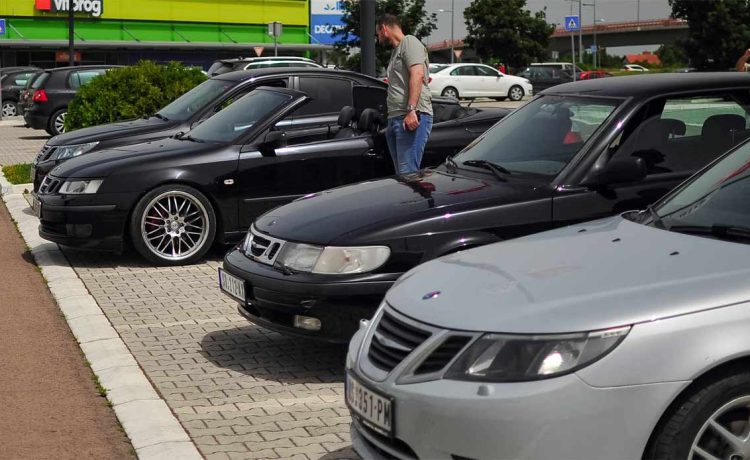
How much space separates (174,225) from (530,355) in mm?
6211

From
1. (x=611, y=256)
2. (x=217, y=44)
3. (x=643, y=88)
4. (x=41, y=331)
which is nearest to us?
(x=611, y=256)

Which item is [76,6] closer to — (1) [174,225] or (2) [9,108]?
(2) [9,108]

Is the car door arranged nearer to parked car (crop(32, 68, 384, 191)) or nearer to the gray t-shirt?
the gray t-shirt

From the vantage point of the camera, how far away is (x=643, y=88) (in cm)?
682

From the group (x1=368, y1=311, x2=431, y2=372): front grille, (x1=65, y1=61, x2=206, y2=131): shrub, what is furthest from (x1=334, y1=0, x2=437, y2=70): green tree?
(x1=368, y1=311, x2=431, y2=372): front grille

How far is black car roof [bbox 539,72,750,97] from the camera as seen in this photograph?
6.82 m

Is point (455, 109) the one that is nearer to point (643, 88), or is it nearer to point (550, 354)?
point (643, 88)

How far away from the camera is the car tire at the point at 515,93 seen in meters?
44.1

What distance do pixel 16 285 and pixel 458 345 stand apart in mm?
6239

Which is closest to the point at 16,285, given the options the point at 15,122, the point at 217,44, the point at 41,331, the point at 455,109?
the point at 41,331

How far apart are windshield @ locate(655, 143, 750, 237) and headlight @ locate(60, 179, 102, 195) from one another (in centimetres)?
555

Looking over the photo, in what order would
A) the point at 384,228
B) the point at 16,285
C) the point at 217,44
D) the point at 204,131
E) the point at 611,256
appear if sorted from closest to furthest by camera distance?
1. the point at 611,256
2. the point at 384,228
3. the point at 16,285
4. the point at 204,131
5. the point at 217,44

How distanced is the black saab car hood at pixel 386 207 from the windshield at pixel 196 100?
16.0 ft

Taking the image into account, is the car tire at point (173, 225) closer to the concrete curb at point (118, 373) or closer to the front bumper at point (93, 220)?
the front bumper at point (93, 220)
